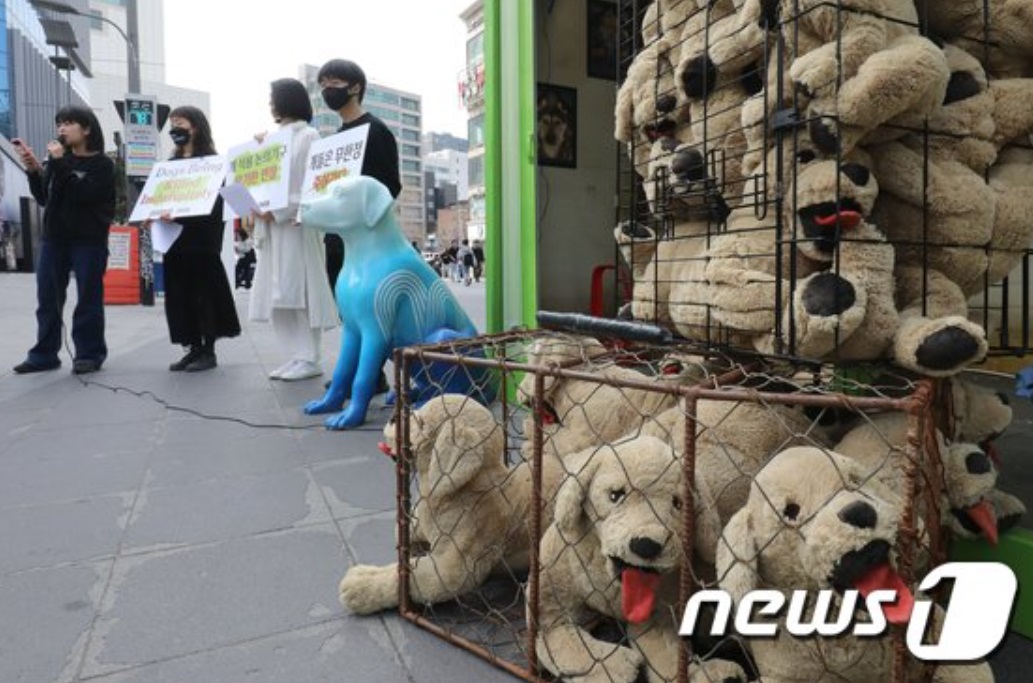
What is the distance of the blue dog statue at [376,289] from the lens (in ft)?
8.05

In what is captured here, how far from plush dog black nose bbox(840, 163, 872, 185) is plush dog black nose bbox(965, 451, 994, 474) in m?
0.44

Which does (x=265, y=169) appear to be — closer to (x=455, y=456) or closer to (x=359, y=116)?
(x=359, y=116)

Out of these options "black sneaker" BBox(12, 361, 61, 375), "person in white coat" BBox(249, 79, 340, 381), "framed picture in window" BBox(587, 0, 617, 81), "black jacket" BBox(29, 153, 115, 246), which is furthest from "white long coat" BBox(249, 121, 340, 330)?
"black sneaker" BBox(12, 361, 61, 375)

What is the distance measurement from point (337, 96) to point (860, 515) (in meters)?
2.73

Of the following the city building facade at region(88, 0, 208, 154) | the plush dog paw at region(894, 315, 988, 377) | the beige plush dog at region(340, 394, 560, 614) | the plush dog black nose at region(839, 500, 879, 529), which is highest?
the city building facade at region(88, 0, 208, 154)

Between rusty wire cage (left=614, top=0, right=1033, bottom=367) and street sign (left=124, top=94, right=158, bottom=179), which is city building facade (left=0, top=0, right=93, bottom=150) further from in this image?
rusty wire cage (left=614, top=0, right=1033, bottom=367)

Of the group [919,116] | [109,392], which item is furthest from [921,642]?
[109,392]

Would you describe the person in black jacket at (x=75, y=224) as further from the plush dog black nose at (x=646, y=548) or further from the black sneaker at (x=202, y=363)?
the plush dog black nose at (x=646, y=548)

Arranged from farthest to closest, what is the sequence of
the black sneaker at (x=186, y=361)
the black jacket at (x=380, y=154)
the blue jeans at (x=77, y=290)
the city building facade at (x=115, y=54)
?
the city building facade at (x=115, y=54)
the black sneaker at (x=186, y=361)
the blue jeans at (x=77, y=290)
the black jacket at (x=380, y=154)

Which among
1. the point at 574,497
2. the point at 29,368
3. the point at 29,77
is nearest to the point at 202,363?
the point at 29,368

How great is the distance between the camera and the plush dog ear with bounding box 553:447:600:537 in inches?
38.6

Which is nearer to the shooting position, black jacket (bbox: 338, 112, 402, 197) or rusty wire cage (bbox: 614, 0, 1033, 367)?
rusty wire cage (bbox: 614, 0, 1033, 367)

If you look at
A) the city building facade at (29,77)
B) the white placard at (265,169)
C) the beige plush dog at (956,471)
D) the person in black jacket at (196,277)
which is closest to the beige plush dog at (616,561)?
the beige plush dog at (956,471)

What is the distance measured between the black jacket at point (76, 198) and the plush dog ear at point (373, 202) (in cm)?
197
